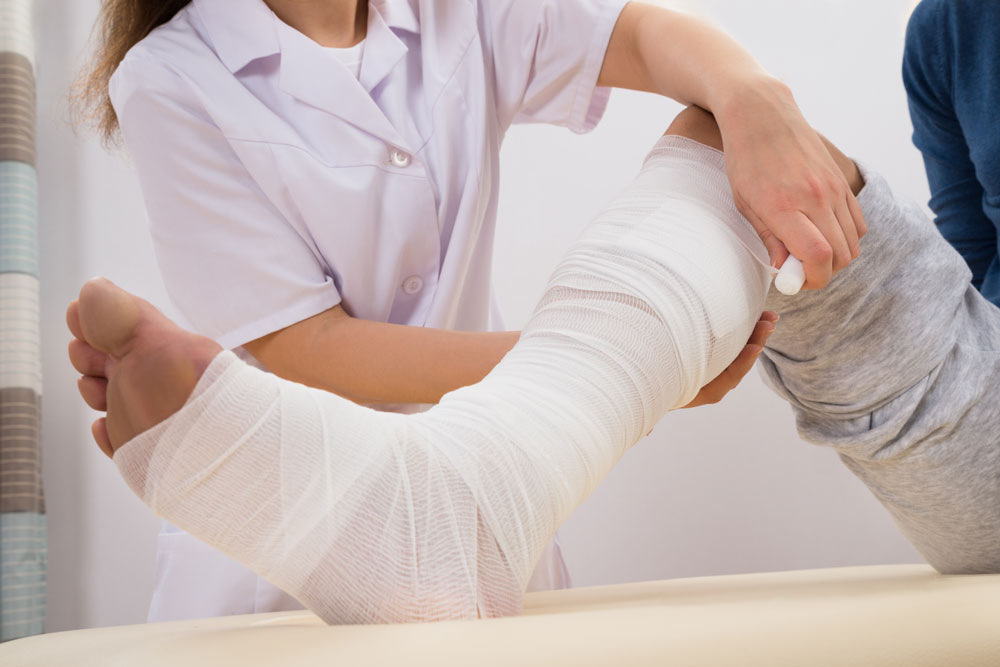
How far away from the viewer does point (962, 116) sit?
1090mm

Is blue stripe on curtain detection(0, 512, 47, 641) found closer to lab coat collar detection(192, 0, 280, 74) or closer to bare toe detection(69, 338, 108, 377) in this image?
lab coat collar detection(192, 0, 280, 74)

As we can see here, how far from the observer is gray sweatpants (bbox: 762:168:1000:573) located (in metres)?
0.70

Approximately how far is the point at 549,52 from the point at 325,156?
283 mm

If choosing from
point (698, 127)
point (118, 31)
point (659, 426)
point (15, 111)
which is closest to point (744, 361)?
point (698, 127)

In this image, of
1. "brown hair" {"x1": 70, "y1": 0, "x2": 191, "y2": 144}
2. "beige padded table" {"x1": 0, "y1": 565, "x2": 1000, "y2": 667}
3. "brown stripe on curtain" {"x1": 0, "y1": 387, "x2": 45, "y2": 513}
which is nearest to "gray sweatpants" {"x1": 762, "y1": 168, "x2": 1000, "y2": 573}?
"beige padded table" {"x1": 0, "y1": 565, "x2": 1000, "y2": 667}

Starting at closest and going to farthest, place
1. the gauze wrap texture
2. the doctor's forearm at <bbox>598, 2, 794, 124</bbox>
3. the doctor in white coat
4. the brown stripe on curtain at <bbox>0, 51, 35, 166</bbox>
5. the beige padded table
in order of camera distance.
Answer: the beige padded table < the gauze wrap texture < the doctor's forearm at <bbox>598, 2, 794, 124</bbox> < the doctor in white coat < the brown stripe on curtain at <bbox>0, 51, 35, 166</bbox>

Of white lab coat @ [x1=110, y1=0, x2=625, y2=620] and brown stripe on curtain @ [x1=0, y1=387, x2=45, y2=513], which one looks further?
brown stripe on curtain @ [x1=0, y1=387, x2=45, y2=513]

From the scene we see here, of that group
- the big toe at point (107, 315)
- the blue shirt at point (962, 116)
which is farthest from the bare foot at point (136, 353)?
the blue shirt at point (962, 116)

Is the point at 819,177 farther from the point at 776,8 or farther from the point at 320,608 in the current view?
the point at 776,8

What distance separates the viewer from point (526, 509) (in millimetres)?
530

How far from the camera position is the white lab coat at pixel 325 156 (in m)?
0.87

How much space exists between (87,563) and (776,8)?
1597mm

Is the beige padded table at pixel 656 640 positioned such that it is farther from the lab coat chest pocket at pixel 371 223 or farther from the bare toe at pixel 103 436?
the lab coat chest pocket at pixel 371 223

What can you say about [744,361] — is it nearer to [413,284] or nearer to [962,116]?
[413,284]
